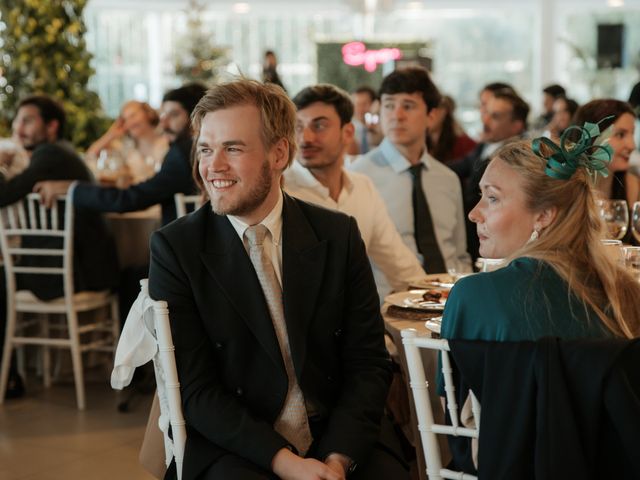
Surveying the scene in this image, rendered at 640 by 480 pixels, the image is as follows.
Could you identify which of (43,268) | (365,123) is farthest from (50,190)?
(365,123)

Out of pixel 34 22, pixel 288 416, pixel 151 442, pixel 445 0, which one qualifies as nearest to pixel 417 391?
pixel 288 416

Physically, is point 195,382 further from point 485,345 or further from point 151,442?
point 485,345

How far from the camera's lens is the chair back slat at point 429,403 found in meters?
1.61

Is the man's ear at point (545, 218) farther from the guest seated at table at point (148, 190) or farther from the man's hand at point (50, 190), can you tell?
the man's hand at point (50, 190)

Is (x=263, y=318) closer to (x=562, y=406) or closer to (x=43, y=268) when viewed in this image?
(x=562, y=406)

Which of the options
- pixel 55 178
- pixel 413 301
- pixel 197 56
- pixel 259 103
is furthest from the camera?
pixel 197 56

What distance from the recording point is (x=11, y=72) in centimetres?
781

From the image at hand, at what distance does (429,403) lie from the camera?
1.68m

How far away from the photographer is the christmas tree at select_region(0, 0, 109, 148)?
24.8 ft

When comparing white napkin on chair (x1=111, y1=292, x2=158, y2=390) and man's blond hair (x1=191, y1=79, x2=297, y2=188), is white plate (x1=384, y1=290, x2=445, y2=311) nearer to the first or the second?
man's blond hair (x1=191, y1=79, x2=297, y2=188)

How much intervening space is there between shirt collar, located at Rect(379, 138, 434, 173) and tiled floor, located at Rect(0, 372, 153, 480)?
1.62 m

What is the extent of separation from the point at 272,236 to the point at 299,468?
1.82 ft

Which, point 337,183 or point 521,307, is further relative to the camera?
point 337,183

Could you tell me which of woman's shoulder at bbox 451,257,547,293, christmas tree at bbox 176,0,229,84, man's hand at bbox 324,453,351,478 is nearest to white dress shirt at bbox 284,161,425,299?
man's hand at bbox 324,453,351,478
